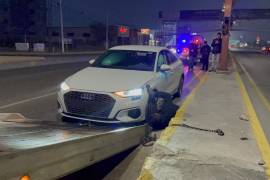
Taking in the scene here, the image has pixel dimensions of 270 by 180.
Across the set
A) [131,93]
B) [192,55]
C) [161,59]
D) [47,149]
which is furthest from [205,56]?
[47,149]

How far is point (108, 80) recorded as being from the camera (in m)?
8.59

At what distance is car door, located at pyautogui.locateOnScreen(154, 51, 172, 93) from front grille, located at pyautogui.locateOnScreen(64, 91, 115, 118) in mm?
1599

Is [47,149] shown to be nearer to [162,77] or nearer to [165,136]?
[165,136]

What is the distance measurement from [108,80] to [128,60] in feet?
5.68

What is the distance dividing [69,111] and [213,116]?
3.06m

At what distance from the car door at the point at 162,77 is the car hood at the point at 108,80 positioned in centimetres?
26

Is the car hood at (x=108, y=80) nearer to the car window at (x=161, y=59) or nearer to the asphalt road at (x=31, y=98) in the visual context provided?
the car window at (x=161, y=59)

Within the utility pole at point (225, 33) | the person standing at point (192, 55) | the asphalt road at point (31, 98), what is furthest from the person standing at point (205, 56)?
the asphalt road at point (31, 98)

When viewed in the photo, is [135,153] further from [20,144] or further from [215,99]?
[215,99]

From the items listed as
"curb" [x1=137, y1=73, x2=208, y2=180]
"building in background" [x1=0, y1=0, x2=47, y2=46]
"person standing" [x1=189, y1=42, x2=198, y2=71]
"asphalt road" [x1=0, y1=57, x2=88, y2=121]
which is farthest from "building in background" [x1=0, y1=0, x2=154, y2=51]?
"curb" [x1=137, y1=73, x2=208, y2=180]

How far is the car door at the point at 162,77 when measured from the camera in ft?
31.6

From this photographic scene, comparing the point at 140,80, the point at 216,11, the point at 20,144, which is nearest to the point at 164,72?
the point at 140,80

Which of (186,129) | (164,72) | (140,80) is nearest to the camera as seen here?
(186,129)

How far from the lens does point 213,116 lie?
925 cm
